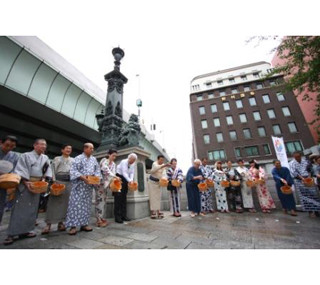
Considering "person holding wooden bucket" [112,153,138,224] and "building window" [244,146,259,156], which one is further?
"building window" [244,146,259,156]

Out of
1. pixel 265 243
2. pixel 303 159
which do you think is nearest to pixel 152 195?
pixel 265 243

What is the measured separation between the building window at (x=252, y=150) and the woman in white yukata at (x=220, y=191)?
2112 centimetres

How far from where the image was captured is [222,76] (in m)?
Answer: 30.4

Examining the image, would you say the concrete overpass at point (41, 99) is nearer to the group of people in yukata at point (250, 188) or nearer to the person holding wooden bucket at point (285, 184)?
the group of people in yukata at point (250, 188)

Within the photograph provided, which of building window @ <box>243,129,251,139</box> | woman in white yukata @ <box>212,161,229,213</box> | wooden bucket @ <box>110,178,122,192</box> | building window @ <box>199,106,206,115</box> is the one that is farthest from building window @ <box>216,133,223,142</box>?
wooden bucket @ <box>110,178,122,192</box>

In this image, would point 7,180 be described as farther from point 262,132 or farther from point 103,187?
point 262,132

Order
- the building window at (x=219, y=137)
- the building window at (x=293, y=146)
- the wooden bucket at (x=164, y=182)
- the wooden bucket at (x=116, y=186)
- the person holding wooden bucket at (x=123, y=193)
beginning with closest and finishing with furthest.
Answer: the wooden bucket at (x=116, y=186), the person holding wooden bucket at (x=123, y=193), the wooden bucket at (x=164, y=182), the building window at (x=293, y=146), the building window at (x=219, y=137)

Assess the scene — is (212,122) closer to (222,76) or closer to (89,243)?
(222,76)

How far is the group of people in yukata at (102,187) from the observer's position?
2680 mm

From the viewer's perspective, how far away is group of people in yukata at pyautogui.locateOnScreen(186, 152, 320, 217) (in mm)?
4648

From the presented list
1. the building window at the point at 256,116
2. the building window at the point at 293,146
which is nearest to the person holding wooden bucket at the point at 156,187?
the building window at the point at 293,146

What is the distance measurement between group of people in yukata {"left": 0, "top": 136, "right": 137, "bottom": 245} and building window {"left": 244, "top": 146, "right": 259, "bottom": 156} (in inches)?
966

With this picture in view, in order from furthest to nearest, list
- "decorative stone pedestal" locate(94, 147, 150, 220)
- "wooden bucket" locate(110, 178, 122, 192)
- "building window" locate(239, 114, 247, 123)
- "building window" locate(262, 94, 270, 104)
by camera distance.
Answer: "building window" locate(262, 94, 270, 104) < "building window" locate(239, 114, 247, 123) < "decorative stone pedestal" locate(94, 147, 150, 220) < "wooden bucket" locate(110, 178, 122, 192)

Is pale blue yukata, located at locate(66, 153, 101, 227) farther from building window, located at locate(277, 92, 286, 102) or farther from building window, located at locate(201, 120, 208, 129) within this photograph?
building window, located at locate(277, 92, 286, 102)
